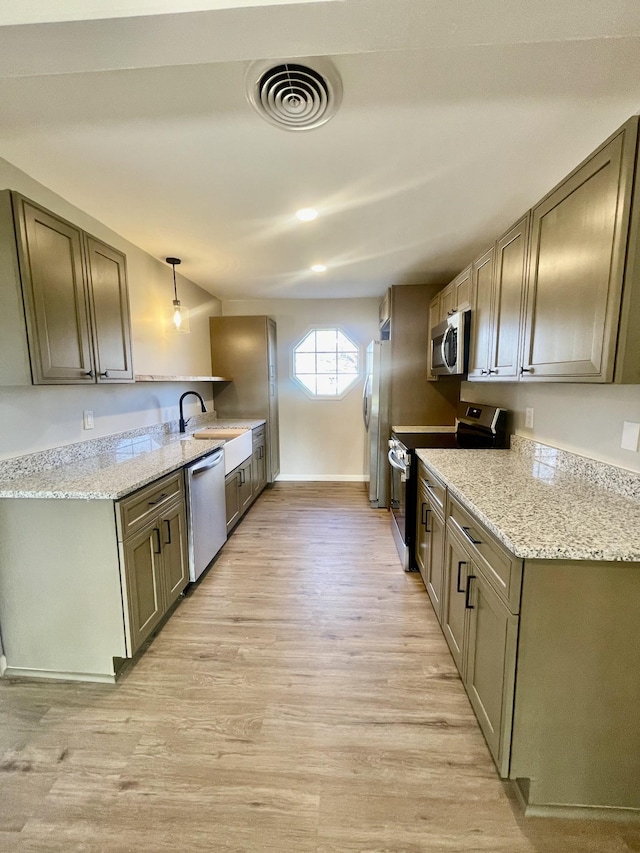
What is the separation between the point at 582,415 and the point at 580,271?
2.66 ft

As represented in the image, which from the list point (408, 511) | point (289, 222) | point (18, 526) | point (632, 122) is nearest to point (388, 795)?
point (408, 511)

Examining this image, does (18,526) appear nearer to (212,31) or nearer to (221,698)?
(221,698)

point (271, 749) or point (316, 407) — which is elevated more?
point (316, 407)

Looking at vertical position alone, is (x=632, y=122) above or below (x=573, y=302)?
above

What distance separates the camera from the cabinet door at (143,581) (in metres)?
1.66

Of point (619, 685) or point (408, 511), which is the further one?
point (408, 511)

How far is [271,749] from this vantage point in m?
1.36

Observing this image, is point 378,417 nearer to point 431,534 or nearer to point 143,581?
point 431,534

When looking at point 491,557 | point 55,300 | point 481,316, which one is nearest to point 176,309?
point 55,300

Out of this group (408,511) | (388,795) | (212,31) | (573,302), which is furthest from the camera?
(408,511)

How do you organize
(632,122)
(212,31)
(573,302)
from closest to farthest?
(212,31)
(632,122)
(573,302)

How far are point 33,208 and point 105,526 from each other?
149 cm

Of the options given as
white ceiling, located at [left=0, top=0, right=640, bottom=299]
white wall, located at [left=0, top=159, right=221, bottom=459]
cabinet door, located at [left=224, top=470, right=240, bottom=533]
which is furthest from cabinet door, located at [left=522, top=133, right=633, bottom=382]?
white wall, located at [left=0, top=159, right=221, bottom=459]

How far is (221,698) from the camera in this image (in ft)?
5.18
